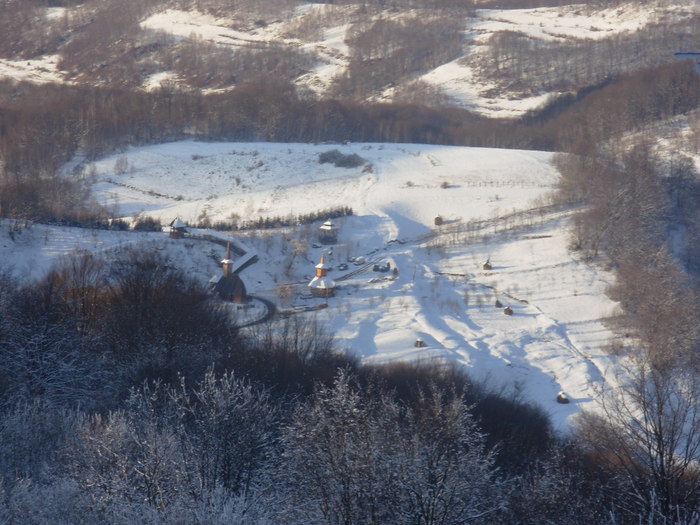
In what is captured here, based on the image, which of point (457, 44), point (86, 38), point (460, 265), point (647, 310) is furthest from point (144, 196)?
point (86, 38)

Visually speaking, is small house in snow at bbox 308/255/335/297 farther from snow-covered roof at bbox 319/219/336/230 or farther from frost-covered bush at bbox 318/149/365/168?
frost-covered bush at bbox 318/149/365/168

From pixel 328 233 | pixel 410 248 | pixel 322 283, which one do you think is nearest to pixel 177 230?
pixel 328 233

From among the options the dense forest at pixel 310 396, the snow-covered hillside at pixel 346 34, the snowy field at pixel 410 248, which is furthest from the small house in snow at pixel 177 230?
the snow-covered hillside at pixel 346 34

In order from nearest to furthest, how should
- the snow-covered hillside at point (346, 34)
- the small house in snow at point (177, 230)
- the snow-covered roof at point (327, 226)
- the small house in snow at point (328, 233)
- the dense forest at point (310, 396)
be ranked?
1. the dense forest at point (310, 396)
2. the small house in snow at point (177, 230)
3. the small house in snow at point (328, 233)
4. the snow-covered roof at point (327, 226)
5. the snow-covered hillside at point (346, 34)

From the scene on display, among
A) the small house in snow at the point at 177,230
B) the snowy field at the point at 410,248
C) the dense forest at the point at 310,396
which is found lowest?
the snowy field at the point at 410,248

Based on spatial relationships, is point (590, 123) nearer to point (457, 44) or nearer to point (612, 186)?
point (612, 186)

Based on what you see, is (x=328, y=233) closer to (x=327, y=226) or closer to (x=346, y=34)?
(x=327, y=226)

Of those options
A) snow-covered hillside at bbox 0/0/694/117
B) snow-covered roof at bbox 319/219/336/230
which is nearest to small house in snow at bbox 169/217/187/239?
snow-covered roof at bbox 319/219/336/230

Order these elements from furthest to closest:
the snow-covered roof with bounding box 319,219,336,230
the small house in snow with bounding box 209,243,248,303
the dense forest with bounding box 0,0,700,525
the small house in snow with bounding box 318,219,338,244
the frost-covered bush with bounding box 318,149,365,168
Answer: the frost-covered bush with bounding box 318,149,365,168, the snow-covered roof with bounding box 319,219,336,230, the small house in snow with bounding box 318,219,338,244, the small house in snow with bounding box 209,243,248,303, the dense forest with bounding box 0,0,700,525

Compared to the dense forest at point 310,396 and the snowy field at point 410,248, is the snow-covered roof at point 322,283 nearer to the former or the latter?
the snowy field at point 410,248
